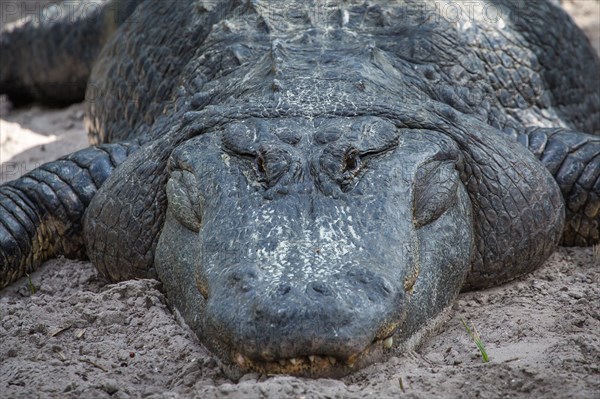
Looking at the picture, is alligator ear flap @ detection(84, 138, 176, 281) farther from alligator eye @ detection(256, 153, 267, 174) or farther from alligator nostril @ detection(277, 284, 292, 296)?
alligator nostril @ detection(277, 284, 292, 296)

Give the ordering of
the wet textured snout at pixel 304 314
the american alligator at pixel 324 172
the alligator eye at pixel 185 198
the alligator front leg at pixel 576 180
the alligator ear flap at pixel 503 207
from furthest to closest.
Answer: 1. the alligator front leg at pixel 576 180
2. the alligator ear flap at pixel 503 207
3. the alligator eye at pixel 185 198
4. the american alligator at pixel 324 172
5. the wet textured snout at pixel 304 314

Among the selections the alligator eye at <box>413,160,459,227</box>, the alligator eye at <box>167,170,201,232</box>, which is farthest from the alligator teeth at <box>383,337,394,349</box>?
the alligator eye at <box>167,170,201,232</box>

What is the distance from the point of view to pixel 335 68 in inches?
181

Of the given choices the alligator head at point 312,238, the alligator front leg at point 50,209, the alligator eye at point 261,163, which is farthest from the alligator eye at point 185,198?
the alligator front leg at point 50,209

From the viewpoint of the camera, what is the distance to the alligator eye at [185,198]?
4.07m

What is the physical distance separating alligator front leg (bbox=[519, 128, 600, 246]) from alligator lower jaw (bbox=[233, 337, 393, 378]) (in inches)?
76.6

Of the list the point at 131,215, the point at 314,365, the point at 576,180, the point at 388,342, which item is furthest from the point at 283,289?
the point at 576,180

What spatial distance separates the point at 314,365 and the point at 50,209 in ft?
7.75

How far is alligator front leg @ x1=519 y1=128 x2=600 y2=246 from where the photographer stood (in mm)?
4895

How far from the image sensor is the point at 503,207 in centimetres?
444

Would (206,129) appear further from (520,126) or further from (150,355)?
(520,126)

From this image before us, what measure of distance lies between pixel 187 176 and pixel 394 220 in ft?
3.28

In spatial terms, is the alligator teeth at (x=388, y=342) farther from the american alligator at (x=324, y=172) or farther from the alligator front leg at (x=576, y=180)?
the alligator front leg at (x=576, y=180)

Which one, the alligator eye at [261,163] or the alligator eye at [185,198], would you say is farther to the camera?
the alligator eye at [185,198]
